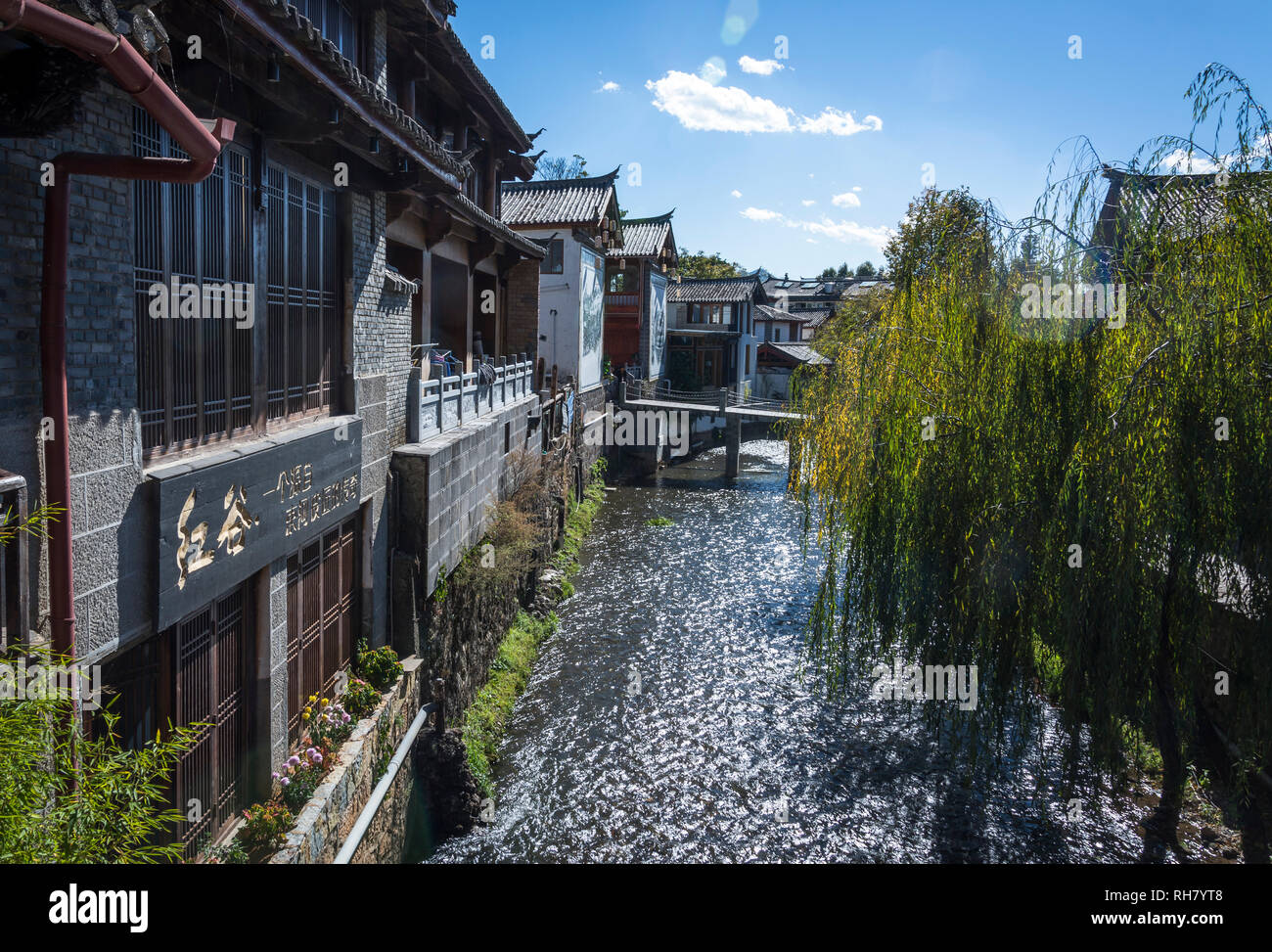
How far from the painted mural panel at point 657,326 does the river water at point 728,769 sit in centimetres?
2229

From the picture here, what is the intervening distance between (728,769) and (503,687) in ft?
12.7

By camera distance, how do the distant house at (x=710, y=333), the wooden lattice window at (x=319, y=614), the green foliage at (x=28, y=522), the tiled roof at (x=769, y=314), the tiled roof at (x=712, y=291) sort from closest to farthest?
the green foliage at (x=28, y=522)
the wooden lattice window at (x=319, y=614)
the distant house at (x=710, y=333)
the tiled roof at (x=712, y=291)
the tiled roof at (x=769, y=314)

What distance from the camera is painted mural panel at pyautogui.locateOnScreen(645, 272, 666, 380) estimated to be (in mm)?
39875

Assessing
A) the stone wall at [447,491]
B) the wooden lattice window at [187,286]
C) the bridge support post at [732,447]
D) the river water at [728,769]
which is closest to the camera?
the wooden lattice window at [187,286]

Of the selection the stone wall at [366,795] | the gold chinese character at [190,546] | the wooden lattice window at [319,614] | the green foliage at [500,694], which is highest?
the gold chinese character at [190,546]

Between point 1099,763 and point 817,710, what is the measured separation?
265 inches

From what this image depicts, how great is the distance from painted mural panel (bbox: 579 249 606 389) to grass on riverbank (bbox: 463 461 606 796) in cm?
1126

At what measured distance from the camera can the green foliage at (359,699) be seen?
9.52m

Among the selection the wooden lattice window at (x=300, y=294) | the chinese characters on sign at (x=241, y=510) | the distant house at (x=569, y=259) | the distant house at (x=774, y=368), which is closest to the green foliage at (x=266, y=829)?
the chinese characters on sign at (x=241, y=510)

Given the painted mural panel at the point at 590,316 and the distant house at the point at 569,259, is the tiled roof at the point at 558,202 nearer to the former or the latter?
the distant house at the point at 569,259

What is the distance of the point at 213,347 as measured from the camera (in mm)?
6719

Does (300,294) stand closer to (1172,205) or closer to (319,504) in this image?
(319,504)

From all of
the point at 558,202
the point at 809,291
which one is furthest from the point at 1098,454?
the point at 809,291

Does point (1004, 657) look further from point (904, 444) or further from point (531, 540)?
point (531, 540)
